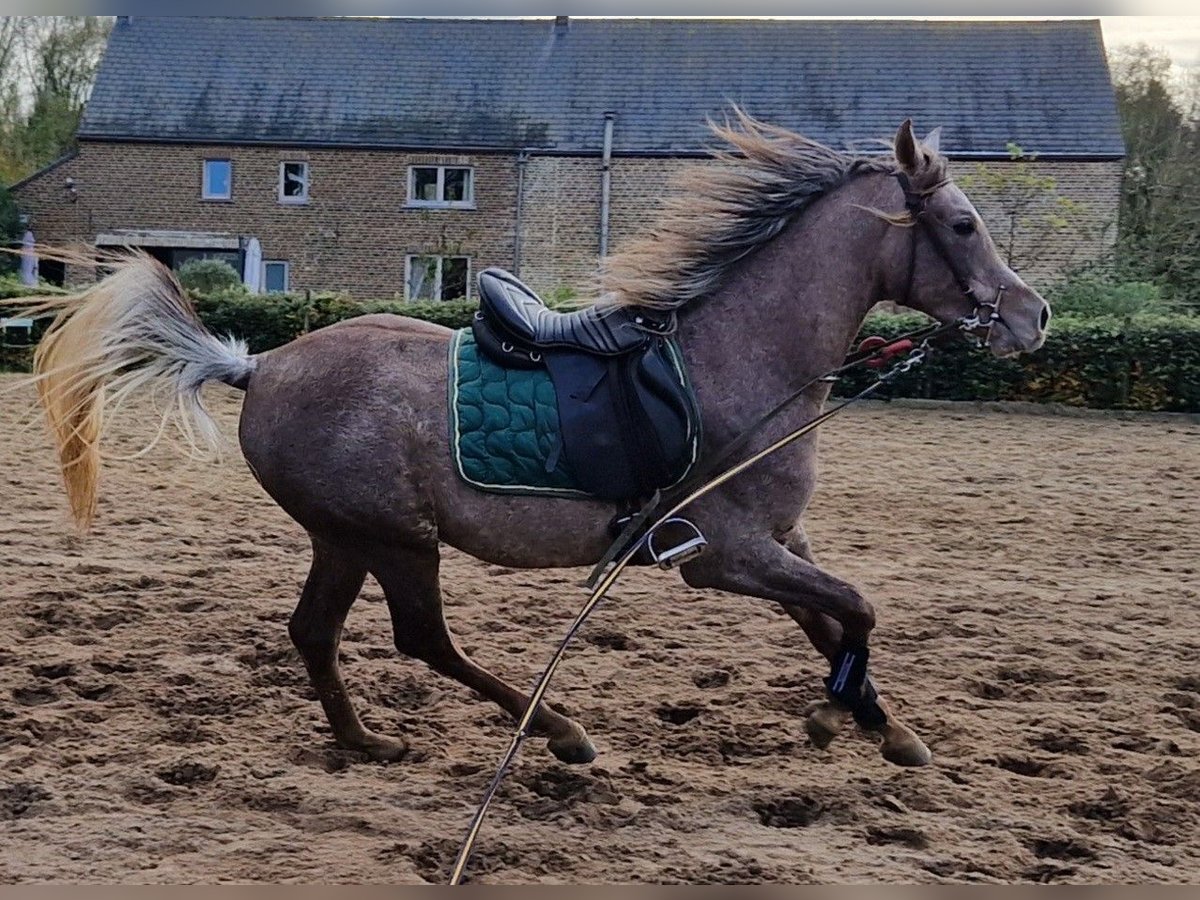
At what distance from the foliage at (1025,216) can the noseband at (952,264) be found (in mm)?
19539

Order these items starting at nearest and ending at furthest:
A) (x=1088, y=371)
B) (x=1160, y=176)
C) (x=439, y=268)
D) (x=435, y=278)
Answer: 1. (x=1088, y=371)
2. (x=1160, y=176)
3. (x=439, y=268)
4. (x=435, y=278)

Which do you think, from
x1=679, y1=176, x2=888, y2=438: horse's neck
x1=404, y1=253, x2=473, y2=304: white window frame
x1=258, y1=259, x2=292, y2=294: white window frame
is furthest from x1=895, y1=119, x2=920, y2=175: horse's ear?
x1=258, y1=259, x2=292, y2=294: white window frame

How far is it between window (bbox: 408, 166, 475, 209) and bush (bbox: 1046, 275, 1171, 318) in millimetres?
13101

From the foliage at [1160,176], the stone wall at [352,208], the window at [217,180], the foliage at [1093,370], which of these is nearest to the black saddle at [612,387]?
the foliage at [1093,370]

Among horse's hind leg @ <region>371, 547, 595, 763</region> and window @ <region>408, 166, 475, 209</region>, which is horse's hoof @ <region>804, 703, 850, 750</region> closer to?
horse's hind leg @ <region>371, 547, 595, 763</region>

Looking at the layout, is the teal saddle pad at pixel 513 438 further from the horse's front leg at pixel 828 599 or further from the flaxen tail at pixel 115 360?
the flaxen tail at pixel 115 360

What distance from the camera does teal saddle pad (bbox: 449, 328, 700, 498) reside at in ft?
12.0

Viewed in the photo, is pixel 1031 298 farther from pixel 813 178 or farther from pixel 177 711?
pixel 177 711

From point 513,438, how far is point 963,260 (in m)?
1.52

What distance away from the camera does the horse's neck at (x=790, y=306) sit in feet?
12.3

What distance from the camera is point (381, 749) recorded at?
4.09 metres

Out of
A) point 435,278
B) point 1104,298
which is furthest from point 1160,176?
point 435,278

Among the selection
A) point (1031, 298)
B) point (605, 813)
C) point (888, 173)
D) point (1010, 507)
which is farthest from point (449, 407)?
point (1010, 507)

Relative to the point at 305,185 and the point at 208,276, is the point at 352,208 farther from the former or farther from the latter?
the point at 208,276
